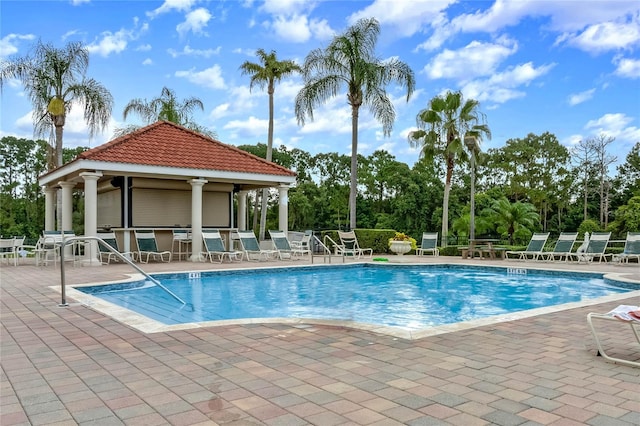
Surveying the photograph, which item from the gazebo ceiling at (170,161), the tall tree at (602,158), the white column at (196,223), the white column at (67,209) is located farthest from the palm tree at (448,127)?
the white column at (67,209)

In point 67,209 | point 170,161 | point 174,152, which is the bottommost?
point 67,209

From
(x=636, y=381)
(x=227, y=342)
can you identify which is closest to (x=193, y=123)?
(x=227, y=342)

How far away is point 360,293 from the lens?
32.3ft

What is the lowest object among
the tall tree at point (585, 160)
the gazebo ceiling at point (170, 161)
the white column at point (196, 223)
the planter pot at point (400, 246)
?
the planter pot at point (400, 246)

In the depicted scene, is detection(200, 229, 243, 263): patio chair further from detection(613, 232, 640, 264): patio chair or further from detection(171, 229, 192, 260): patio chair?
detection(613, 232, 640, 264): patio chair

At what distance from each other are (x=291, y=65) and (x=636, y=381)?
70.8 feet

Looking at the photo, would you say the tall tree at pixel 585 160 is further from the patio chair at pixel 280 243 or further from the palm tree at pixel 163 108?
the patio chair at pixel 280 243

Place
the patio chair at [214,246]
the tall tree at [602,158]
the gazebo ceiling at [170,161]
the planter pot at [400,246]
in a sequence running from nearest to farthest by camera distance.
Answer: the gazebo ceiling at [170,161] < the patio chair at [214,246] < the planter pot at [400,246] < the tall tree at [602,158]

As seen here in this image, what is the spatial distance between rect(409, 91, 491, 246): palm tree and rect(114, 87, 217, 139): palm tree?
Answer: 35.4 ft

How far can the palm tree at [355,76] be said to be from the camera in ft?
63.8

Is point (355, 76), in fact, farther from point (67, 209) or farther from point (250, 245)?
A: point (67, 209)

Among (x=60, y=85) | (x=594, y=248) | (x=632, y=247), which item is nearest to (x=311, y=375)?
(x=632, y=247)

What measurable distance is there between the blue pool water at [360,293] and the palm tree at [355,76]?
7.41 m

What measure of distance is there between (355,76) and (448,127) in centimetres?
612
